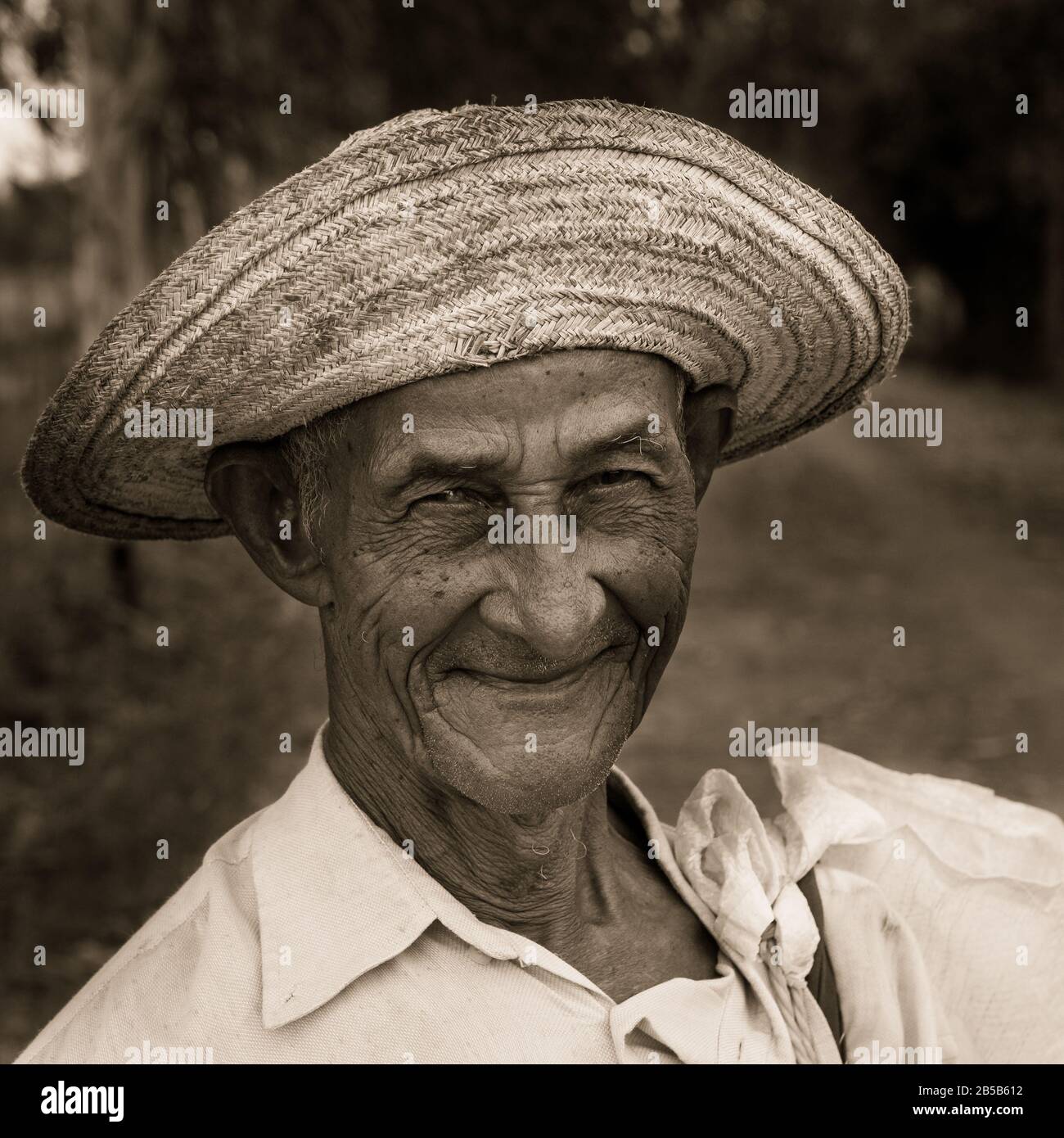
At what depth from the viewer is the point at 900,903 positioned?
2.17m

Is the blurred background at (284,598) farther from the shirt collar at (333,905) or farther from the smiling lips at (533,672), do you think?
the smiling lips at (533,672)

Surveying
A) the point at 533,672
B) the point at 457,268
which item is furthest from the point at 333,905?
the point at 457,268

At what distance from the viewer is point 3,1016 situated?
4.21 meters

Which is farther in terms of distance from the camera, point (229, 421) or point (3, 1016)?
point (3, 1016)

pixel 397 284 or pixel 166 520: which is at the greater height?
pixel 397 284

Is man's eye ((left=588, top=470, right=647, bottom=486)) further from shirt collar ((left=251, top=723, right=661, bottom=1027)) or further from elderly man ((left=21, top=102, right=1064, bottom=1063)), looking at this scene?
shirt collar ((left=251, top=723, right=661, bottom=1027))

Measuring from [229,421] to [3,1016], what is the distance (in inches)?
123

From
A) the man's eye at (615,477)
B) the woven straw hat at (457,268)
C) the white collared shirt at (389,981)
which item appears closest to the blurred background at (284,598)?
the white collared shirt at (389,981)

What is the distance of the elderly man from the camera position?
1669 millimetres

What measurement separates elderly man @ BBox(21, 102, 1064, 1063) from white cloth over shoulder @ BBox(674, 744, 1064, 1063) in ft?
0.03

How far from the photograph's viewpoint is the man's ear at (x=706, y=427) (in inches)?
79.9

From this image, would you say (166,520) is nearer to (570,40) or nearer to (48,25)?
(48,25)

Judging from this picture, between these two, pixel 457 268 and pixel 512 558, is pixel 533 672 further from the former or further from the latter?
pixel 457 268

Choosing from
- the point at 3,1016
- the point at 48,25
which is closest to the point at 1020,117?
the point at 48,25
